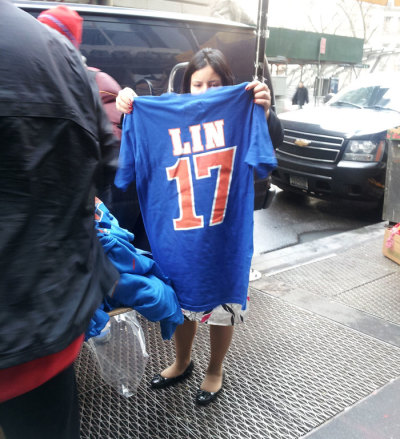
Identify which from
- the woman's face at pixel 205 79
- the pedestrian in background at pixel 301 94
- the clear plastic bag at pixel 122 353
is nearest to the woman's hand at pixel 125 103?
the woman's face at pixel 205 79

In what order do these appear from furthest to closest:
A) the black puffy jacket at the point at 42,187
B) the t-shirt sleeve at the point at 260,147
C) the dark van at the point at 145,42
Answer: the dark van at the point at 145,42, the t-shirt sleeve at the point at 260,147, the black puffy jacket at the point at 42,187

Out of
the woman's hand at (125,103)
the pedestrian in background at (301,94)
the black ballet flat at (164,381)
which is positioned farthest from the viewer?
the pedestrian in background at (301,94)

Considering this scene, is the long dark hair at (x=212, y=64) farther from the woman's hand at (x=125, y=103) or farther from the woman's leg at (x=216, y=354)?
the woman's leg at (x=216, y=354)

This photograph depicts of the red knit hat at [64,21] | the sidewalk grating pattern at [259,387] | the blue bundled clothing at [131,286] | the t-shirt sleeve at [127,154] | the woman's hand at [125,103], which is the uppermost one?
the red knit hat at [64,21]

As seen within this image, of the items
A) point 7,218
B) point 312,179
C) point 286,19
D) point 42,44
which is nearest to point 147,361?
point 7,218

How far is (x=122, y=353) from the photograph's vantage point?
9.41 ft

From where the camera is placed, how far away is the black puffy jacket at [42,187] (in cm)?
103

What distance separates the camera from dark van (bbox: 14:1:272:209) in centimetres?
343

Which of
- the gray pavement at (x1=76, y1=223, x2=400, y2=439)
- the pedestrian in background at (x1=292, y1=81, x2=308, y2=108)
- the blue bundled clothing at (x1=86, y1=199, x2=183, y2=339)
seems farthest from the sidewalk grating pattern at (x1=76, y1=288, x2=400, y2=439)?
the pedestrian in background at (x1=292, y1=81, x2=308, y2=108)

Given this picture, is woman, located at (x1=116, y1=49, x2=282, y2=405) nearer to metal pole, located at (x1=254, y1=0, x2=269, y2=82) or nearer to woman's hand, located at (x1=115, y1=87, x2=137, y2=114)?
woman's hand, located at (x1=115, y1=87, x2=137, y2=114)

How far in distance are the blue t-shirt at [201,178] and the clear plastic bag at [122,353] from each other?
2.24ft

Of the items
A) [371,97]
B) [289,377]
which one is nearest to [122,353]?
[289,377]

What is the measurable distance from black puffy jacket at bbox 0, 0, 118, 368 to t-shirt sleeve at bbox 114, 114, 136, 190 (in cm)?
101

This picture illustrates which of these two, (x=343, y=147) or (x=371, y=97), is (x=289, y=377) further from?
(x=371, y=97)
